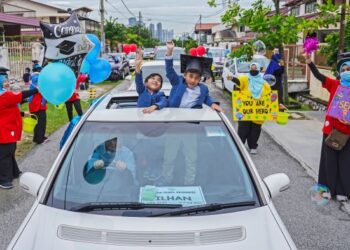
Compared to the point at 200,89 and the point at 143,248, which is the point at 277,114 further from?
the point at 143,248

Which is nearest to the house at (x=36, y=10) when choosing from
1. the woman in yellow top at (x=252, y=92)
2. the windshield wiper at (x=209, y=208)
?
the woman in yellow top at (x=252, y=92)

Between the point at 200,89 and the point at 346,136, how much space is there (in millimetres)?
2071

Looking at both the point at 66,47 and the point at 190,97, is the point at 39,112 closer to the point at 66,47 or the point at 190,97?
the point at 66,47

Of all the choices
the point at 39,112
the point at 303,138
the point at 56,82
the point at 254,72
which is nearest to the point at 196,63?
the point at 56,82

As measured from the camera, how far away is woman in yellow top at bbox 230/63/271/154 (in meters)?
8.41

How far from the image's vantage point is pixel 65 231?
2617 mm

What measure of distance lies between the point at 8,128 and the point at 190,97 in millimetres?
3024

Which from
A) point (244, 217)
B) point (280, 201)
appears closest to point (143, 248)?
point (244, 217)

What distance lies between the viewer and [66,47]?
5922 millimetres

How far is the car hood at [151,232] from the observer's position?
8.16 feet

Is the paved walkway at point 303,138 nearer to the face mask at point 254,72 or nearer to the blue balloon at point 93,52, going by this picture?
the face mask at point 254,72

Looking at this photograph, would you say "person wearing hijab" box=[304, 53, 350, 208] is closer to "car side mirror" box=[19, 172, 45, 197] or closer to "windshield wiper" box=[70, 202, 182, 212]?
"windshield wiper" box=[70, 202, 182, 212]

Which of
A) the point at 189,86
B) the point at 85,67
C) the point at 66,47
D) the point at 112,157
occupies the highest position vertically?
the point at 66,47

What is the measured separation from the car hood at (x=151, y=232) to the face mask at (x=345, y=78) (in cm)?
307
